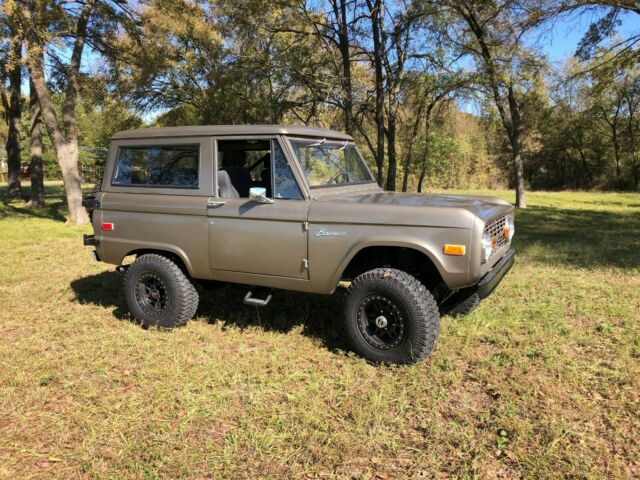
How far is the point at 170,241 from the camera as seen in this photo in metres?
4.73

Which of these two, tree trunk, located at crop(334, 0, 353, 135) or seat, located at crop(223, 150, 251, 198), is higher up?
tree trunk, located at crop(334, 0, 353, 135)

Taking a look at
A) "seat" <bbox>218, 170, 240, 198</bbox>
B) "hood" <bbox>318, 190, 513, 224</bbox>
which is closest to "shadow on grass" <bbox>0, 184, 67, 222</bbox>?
"seat" <bbox>218, 170, 240, 198</bbox>

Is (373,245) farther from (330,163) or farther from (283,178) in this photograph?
(330,163)

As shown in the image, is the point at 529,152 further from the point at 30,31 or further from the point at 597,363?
the point at 597,363

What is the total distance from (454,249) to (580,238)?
25.6ft

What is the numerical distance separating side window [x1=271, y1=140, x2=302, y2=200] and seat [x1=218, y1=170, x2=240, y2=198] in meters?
0.58

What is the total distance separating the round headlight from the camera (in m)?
3.62

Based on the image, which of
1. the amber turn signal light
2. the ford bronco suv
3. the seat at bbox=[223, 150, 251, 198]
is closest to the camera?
the amber turn signal light

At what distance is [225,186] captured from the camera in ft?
15.2

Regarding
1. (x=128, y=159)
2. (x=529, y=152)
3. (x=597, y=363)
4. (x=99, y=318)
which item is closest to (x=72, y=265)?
(x=99, y=318)

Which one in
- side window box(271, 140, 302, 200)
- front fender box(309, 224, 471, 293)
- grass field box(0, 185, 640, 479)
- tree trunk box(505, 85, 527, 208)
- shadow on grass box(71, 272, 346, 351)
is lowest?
grass field box(0, 185, 640, 479)

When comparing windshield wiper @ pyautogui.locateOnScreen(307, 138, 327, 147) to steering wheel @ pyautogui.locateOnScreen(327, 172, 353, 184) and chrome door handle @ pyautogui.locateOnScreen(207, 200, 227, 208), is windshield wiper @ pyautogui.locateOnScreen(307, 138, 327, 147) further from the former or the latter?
chrome door handle @ pyautogui.locateOnScreen(207, 200, 227, 208)

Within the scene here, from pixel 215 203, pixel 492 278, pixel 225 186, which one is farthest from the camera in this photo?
pixel 225 186

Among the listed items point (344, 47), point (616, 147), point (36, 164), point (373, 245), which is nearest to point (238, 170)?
point (373, 245)
